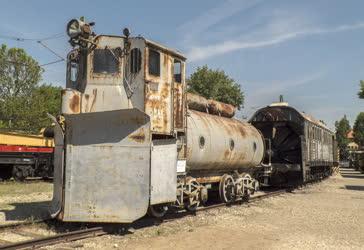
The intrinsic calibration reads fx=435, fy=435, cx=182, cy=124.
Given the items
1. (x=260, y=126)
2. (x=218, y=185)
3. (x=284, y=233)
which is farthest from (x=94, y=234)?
(x=260, y=126)

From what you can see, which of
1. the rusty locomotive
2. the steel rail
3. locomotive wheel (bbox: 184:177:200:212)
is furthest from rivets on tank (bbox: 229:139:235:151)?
the steel rail

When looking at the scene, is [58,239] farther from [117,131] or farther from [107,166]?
[117,131]

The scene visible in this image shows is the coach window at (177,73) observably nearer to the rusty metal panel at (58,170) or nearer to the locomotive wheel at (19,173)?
the rusty metal panel at (58,170)

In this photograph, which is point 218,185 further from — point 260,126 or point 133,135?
point 260,126

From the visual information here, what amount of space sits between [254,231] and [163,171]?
2.62 m

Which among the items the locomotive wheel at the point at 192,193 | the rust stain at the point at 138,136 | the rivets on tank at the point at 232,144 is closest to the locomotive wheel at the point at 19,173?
the rivets on tank at the point at 232,144

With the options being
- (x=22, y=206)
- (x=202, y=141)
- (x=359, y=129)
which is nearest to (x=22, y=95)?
(x=22, y=206)

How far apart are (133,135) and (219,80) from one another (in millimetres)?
43362

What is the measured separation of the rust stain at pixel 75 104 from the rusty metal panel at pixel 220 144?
3.34 meters

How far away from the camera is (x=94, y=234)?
29.5 feet

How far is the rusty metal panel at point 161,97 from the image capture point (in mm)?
9961

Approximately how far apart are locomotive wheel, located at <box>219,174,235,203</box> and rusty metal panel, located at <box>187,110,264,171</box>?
377 mm

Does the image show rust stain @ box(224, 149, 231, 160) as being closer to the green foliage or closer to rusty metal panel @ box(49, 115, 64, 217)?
rusty metal panel @ box(49, 115, 64, 217)

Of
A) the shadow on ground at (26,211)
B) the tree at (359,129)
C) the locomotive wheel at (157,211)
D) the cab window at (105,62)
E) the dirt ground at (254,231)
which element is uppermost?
the tree at (359,129)
